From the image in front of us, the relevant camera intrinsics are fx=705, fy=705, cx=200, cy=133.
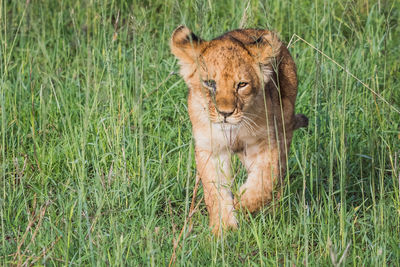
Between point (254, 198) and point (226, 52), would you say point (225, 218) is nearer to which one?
point (254, 198)

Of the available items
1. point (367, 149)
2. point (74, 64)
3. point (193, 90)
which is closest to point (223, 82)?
point (193, 90)

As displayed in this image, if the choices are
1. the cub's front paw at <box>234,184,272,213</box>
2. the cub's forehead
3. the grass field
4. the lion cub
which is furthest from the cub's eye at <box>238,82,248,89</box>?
the cub's front paw at <box>234,184,272,213</box>

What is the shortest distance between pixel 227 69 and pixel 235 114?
254mm

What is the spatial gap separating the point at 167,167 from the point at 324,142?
3.18 feet

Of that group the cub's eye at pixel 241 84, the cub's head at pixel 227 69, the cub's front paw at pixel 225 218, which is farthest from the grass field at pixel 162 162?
the cub's eye at pixel 241 84

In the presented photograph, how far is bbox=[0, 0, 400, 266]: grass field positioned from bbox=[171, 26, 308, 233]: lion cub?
13 centimetres

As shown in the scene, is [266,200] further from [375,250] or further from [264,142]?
[375,250]

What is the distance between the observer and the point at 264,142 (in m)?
3.81

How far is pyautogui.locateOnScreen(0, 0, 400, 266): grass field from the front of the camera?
2910mm

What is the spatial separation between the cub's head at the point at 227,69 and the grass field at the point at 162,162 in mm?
168

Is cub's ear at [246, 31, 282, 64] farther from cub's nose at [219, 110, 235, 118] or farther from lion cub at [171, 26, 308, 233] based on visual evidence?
cub's nose at [219, 110, 235, 118]

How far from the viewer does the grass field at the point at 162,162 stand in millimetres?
2910

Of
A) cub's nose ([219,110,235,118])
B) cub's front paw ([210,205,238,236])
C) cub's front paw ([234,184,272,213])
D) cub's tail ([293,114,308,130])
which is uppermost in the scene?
cub's nose ([219,110,235,118])

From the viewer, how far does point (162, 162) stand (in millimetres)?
3889
